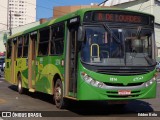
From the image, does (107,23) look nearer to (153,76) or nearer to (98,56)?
(98,56)

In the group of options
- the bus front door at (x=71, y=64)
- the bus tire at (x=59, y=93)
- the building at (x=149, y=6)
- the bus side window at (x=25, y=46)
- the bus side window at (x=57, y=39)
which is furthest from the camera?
the building at (x=149, y=6)

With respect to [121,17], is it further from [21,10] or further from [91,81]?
[21,10]

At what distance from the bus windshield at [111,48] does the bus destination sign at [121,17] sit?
26 centimetres

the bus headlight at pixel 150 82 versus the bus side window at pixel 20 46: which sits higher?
the bus side window at pixel 20 46

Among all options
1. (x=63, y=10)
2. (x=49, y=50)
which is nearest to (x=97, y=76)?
(x=49, y=50)

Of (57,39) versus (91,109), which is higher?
(57,39)

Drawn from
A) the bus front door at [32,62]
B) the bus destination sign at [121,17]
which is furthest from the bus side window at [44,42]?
the bus destination sign at [121,17]

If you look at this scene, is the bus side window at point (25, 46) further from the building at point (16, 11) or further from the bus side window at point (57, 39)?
the building at point (16, 11)

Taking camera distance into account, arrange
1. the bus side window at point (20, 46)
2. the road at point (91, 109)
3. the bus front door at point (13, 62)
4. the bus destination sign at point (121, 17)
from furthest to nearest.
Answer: the bus front door at point (13, 62) → the bus side window at point (20, 46) → the bus destination sign at point (121, 17) → the road at point (91, 109)

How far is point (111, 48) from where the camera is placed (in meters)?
10.8

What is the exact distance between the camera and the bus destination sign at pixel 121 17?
11.0m

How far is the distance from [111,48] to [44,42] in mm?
4192

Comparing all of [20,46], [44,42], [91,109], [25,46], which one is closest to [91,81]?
[91,109]

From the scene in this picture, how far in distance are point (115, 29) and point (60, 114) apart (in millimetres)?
2868
